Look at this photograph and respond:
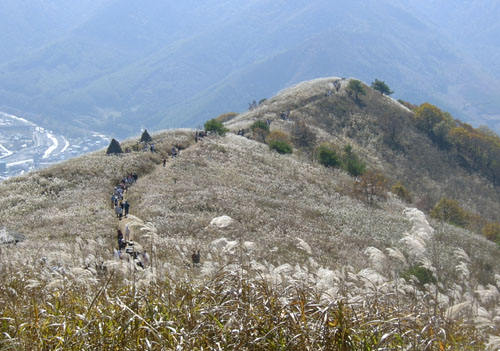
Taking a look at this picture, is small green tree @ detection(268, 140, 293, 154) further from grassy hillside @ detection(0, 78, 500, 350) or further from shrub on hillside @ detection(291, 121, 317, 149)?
shrub on hillside @ detection(291, 121, 317, 149)


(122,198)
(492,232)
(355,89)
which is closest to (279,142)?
(492,232)

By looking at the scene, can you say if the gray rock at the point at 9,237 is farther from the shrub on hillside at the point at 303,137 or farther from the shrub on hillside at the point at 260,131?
the shrub on hillside at the point at 303,137

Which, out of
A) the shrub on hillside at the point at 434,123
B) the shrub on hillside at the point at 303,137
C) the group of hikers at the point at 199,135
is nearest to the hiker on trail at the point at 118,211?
the group of hikers at the point at 199,135

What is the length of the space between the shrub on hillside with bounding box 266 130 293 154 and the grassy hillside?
3.15 m

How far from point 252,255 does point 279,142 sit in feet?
147

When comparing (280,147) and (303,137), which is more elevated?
(303,137)

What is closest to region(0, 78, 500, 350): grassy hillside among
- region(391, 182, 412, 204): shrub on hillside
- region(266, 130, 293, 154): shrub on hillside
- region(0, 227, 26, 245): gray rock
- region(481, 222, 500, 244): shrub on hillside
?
region(0, 227, 26, 245): gray rock

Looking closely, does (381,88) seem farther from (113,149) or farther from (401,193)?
(113,149)

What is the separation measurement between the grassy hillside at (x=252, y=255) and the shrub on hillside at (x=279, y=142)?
3152 millimetres

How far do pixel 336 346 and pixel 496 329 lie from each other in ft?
9.20

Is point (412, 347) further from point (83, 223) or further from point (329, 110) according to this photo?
point (329, 110)

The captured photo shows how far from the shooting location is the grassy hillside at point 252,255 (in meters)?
4.44

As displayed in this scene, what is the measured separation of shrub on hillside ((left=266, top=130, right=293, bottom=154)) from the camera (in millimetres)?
55531

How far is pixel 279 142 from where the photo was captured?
2215 inches
